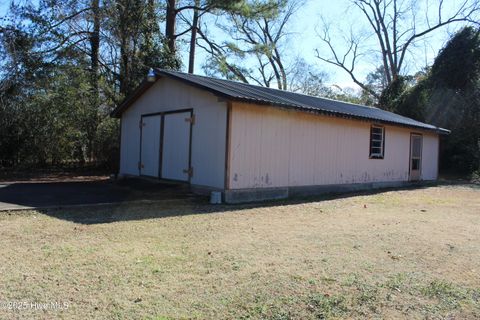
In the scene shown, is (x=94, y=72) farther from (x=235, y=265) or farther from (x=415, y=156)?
(x=235, y=265)

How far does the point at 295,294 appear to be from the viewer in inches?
156

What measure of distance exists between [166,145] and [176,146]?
22.7 inches

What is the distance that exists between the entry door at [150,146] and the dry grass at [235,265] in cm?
429

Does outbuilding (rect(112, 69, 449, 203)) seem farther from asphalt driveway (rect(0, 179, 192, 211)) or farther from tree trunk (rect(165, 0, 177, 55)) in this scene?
tree trunk (rect(165, 0, 177, 55))

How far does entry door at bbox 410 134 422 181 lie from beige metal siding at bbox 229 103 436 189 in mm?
1655

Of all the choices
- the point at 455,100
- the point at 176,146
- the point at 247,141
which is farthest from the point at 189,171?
the point at 455,100

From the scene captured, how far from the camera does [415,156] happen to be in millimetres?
16469

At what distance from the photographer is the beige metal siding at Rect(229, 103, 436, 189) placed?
1012cm

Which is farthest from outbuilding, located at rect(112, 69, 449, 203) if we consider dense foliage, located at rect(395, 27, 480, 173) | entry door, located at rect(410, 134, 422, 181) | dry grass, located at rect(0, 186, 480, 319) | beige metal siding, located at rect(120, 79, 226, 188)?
dense foliage, located at rect(395, 27, 480, 173)

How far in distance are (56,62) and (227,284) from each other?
15.8 metres

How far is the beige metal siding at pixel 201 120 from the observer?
1003cm

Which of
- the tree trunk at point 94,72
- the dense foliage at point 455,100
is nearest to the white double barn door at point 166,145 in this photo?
the tree trunk at point 94,72

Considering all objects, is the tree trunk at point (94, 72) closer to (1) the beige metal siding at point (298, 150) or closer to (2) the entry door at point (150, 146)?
(2) the entry door at point (150, 146)

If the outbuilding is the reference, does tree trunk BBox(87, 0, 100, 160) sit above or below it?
above
